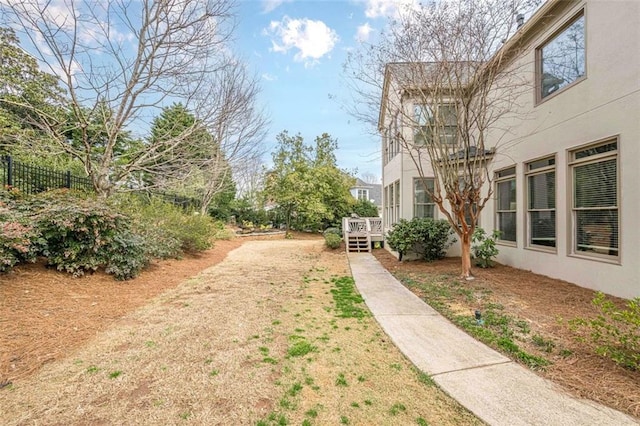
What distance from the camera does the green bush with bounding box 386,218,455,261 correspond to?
27.5ft

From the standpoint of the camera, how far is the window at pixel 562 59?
5699 millimetres

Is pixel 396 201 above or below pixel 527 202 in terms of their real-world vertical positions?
above

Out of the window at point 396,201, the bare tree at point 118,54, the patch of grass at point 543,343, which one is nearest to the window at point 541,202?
the patch of grass at point 543,343

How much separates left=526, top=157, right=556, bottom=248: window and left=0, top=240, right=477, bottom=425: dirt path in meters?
4.96

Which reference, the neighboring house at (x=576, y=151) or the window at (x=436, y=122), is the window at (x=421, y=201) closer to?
the neighboring house at (x=576, y=151)

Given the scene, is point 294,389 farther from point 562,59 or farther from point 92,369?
point 562,59

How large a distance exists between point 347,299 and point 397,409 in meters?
2.99

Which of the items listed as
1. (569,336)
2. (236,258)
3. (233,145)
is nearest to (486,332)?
(569,336)

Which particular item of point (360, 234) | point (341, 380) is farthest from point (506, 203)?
point (341, 380)

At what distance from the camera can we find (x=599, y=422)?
6.97ft

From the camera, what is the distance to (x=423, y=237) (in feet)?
27.5

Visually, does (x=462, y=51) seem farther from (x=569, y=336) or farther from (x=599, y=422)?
(x=599, y=422)

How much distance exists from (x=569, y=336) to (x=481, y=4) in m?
6.37

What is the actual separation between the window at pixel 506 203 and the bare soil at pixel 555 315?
98 cm
